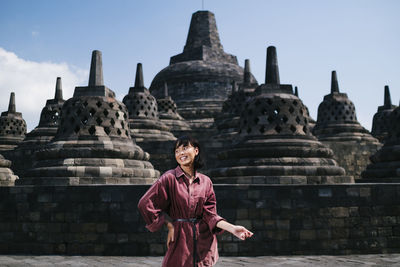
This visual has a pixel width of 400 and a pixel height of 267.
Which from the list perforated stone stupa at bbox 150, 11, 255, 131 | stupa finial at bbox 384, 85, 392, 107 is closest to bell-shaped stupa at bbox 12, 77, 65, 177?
perforated stone stupa at bbox 150, 11, 255, 131

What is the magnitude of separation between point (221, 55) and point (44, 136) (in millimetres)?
16071

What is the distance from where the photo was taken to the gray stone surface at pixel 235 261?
19.1 feet

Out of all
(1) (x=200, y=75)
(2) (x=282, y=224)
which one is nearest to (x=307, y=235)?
(2) (x=282, y=224)

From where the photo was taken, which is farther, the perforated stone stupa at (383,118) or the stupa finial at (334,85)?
the perforated stone stupa at (383,118)

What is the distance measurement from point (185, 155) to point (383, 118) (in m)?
22.5

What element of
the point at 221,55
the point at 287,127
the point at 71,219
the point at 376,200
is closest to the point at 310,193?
the point at 376,200

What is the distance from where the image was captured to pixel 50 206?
6.81m

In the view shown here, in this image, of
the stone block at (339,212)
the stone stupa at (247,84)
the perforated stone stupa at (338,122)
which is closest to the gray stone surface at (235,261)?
the stone block at (339,212)

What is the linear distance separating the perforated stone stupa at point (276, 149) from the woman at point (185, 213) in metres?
5.55

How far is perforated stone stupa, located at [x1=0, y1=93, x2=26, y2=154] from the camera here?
19.9 m

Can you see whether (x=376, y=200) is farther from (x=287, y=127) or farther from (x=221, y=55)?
(x=221, y=55)

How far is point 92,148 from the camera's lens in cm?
885

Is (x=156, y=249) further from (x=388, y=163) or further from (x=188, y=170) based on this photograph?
(x=388, y=163)

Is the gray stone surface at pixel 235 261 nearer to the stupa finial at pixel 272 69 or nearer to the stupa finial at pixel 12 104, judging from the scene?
the stupa finial at pixel 272 69
